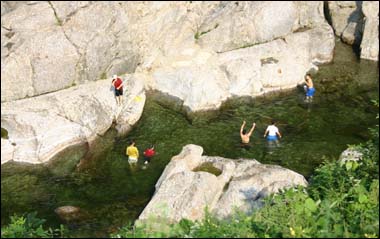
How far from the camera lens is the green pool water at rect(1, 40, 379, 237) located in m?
25.2

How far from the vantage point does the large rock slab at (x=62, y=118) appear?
95.7ft

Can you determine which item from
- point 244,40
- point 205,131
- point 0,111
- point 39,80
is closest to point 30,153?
point 0,111

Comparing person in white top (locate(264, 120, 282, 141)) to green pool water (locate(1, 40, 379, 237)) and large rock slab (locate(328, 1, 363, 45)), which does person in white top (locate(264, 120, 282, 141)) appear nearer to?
green pool water (locate(1, 40, 379, 237))

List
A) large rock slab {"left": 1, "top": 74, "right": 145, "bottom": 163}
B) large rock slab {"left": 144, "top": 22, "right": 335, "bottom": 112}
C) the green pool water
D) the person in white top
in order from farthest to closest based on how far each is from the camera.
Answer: large rock slab {"left": 144, "top": 22, "right": 335, "bottom": 112}
the person in white top
large rock slab {"left": 1, "top": 74, "right": 145, "bottom": 163}
the green pool water

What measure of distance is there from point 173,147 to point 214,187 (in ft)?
26.4

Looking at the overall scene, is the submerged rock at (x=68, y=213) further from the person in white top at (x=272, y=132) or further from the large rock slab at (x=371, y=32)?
the large rock slab at (x=371, y=32)

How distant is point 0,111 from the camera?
97.9 feet

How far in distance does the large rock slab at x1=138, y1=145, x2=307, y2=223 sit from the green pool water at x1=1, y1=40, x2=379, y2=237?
7.66 feet

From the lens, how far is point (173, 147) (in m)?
30.6

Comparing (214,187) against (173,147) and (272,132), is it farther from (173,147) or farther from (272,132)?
(272,132)

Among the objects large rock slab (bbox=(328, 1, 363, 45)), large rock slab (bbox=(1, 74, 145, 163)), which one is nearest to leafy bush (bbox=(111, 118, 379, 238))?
large rock slab (bbox=(1, 74, 145, 163))

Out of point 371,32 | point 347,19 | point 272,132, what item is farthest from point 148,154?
point 347,19

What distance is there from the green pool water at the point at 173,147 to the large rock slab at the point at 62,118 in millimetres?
732

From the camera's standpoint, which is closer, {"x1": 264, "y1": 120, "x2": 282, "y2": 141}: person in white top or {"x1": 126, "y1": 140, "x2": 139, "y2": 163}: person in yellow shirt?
{"x1": 126, "y1": 140, "x2": 139, "y2": 163}: person in yellow shirt
